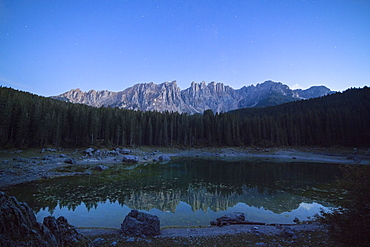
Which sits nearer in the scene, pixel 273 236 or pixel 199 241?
pixel 199 241

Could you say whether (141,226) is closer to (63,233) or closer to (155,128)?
(63,233)

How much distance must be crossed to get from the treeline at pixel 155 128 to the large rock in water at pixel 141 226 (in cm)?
6223

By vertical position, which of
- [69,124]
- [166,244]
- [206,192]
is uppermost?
[69,124]

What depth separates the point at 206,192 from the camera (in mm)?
24188

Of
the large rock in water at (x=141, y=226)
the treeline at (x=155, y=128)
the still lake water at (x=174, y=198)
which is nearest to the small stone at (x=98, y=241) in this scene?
the large rock in water at (x=141, y=226)

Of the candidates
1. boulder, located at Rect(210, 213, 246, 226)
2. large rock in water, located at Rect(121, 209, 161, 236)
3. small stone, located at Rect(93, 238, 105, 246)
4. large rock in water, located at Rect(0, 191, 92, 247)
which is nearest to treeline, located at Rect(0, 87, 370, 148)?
large rock in water, located at Rect(121, 209, 161, 236)

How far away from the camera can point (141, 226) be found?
12.0m

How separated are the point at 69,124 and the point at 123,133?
21599 mm

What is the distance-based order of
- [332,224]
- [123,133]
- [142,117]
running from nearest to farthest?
[332,224], [123,133], [142,117]

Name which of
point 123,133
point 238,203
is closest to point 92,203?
point 238,203

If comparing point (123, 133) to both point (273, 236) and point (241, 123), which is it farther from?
point (273, 236)

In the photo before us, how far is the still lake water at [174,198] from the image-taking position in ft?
53.7

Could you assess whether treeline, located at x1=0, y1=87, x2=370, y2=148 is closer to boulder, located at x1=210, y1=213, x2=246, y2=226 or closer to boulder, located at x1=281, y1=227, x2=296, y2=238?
boulder, located at x1=210, y1=213, x2=246, y2=226

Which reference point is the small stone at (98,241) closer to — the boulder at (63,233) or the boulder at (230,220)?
the boulder at (63,233)
